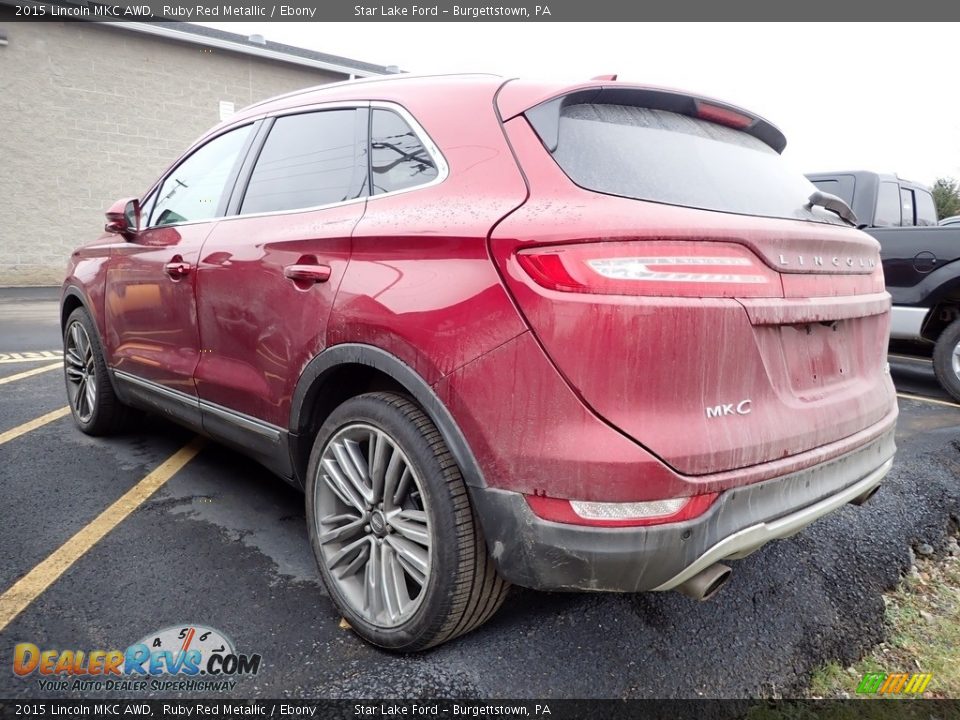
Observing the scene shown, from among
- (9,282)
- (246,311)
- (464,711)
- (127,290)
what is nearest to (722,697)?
(464,711)

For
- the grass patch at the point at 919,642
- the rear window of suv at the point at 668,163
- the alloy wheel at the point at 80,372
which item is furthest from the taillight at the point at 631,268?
the alloy wheel at the point at 80,372

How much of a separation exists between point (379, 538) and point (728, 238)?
1.37 m

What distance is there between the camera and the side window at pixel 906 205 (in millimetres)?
6609

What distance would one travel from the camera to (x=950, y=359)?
553cm

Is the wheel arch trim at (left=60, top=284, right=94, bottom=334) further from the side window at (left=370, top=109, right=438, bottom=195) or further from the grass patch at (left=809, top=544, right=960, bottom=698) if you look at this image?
the grass patch at (left=809, top=544, right=960, bottom=698)

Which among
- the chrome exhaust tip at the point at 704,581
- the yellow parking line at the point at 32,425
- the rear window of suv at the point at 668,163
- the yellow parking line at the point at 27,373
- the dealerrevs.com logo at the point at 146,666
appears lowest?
the yellow parking line at the point at 27,373

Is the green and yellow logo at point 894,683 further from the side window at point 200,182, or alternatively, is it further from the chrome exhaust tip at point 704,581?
the side window at point 200,182

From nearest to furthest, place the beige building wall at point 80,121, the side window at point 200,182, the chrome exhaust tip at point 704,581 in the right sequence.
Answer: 1. the chrome exhaust tip at point 704,581
2. the side window at point 200,182
3. the beige building wall at point 80,121

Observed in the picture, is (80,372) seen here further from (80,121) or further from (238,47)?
(238,47)

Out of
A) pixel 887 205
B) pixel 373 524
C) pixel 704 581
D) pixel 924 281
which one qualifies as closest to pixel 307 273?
pixel 373 524

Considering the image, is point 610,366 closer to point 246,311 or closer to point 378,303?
point 378,303

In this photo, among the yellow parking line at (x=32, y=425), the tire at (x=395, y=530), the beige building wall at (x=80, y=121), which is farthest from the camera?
the beige building wall at (x=80, y=121)

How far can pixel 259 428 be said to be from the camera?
2520 mm

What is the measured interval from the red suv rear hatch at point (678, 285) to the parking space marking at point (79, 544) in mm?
2052
